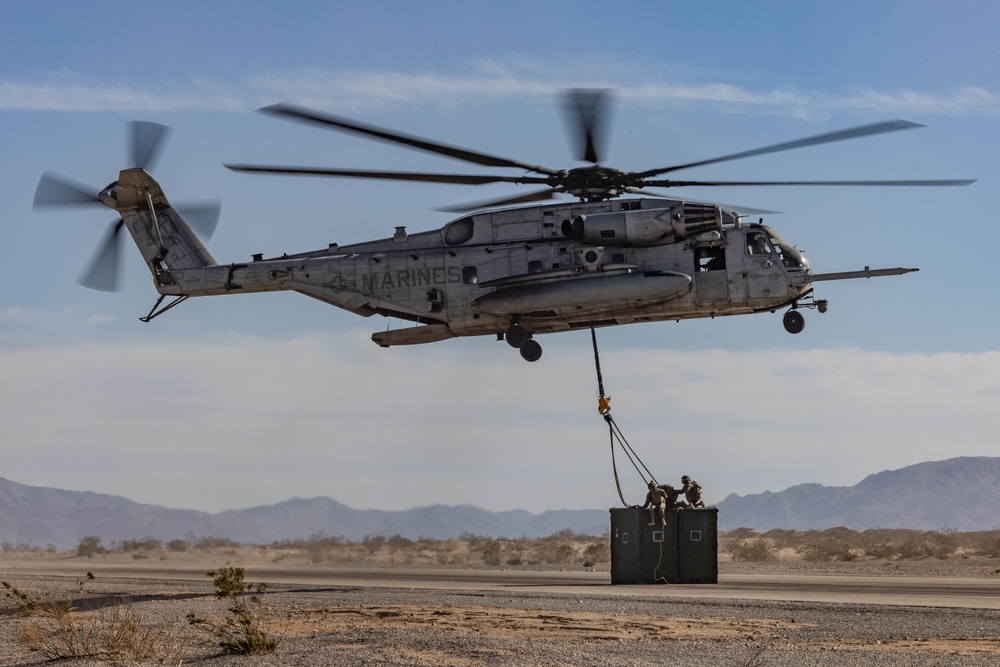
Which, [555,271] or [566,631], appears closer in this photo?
[566,631]

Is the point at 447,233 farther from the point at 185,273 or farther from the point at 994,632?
the point at 994,632

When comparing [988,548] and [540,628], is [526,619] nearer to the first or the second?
[540,628]

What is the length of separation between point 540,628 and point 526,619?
104 centimetres

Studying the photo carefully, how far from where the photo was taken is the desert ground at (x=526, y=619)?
14.5 metres

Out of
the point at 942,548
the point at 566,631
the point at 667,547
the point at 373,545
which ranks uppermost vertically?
the point at 373,545

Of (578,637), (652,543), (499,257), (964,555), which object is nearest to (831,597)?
(652,543)

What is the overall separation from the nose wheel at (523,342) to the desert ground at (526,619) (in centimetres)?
486

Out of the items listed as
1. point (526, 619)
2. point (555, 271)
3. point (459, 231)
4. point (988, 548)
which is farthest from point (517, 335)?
point (988, 548)

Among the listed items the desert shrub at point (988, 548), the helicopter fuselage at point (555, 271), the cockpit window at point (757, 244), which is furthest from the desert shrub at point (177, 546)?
the cockpit window at point (757, 244)

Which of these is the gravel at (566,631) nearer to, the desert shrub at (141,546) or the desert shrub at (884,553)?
the desert shrub at (884,553)

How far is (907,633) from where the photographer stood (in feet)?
52.5

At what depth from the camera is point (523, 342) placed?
26.7m

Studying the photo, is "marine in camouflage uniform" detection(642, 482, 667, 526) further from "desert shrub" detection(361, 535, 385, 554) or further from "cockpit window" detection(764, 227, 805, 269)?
"desert shrub" detection(361, 535, 385, 554)

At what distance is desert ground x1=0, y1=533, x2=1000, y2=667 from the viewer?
47.7 ft
